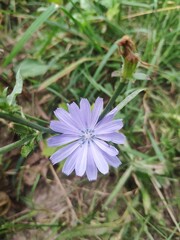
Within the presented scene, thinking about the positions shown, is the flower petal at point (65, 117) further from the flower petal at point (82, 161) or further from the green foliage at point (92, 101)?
the green foliage at point (92, 101)

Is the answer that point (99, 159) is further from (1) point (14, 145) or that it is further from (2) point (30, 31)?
(2) point (30, 31)

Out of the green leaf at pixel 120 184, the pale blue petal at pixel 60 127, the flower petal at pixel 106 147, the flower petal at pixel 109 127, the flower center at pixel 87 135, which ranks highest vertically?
the pale blue petal at pixel 60 127

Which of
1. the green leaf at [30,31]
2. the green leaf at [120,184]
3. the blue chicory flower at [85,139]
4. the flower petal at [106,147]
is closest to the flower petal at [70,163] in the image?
the blue chicory flower at [85,139]

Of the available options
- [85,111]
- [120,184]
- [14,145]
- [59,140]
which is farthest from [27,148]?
[120,184]

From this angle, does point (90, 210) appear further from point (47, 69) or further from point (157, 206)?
point (47, 69)

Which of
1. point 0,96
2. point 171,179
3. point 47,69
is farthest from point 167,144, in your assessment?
point 0,96

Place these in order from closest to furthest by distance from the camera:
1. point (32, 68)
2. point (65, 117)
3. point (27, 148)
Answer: point (27, 148)
point (65, 117)
point (32, 68)

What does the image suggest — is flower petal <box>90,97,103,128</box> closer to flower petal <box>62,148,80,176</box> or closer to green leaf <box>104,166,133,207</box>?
flower petal <box>62,148,80,176</box>
